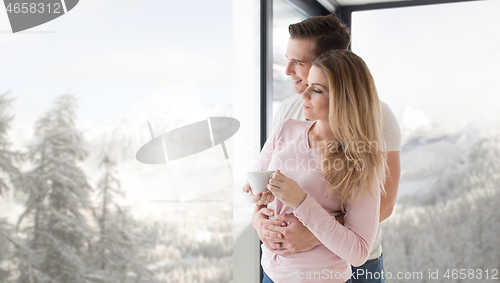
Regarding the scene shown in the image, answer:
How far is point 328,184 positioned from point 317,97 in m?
0.26

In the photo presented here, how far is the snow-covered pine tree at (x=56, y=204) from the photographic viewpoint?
39.4 inches

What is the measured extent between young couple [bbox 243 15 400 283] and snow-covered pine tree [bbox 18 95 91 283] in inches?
20.2

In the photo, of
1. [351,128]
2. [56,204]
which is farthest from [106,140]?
[351,128]

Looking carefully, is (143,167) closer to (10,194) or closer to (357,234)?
(10,194)

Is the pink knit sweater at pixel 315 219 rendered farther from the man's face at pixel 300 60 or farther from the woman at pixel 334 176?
the man's face at pixel 300 60

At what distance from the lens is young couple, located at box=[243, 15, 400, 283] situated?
107 centimetres

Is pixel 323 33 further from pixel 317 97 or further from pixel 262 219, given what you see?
pixel 262 219

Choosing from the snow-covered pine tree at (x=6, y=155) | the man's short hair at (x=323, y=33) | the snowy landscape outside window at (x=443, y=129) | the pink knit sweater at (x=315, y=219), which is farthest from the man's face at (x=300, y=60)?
the snowy landscape outside window at (x=443, y=129)

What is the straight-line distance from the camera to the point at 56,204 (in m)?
1.05

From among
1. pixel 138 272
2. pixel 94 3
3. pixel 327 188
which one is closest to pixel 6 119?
pixel 94 3

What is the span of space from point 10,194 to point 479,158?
3.36 meters

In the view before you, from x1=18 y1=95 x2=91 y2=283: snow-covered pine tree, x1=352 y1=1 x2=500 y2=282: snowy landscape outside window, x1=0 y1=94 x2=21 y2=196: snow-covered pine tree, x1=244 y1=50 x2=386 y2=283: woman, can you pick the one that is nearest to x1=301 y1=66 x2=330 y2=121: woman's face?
x1=244 y1=50 x2=386 y2=283: woman

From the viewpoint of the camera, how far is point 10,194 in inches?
37.6

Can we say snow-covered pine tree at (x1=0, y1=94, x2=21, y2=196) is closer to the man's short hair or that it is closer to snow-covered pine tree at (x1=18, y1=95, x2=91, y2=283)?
snow-covered pine tree at (x1=18, y1=95, x2=91, y2=283)
